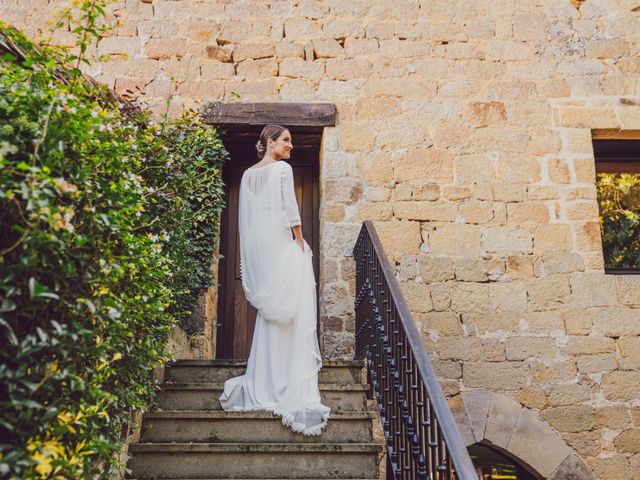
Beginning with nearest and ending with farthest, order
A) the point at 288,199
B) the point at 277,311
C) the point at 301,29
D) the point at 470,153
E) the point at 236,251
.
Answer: the point at 277,311 → the point at 288,199 → the point at 470,153 → the point at 301,29 → the point at 236,251

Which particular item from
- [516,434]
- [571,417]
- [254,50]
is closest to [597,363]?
[571,417]

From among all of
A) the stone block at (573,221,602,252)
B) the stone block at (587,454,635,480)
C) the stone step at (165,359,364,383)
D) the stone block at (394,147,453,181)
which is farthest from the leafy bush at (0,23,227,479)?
the stone block at (573,221,602,252)

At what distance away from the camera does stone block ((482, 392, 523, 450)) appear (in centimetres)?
468

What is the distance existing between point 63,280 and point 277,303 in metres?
1.80

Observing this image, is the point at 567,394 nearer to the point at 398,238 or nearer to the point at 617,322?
the point at 617,322

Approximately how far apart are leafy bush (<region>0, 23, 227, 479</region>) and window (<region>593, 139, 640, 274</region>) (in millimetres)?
3930

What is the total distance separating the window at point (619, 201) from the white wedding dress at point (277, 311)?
9.17 ft

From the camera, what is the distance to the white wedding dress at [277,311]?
3709mm

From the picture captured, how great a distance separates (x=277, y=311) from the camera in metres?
3.89

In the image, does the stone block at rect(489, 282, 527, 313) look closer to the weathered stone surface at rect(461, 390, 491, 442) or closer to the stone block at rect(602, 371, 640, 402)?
the weathered stone surface at rect(461, 390, 491, 442)

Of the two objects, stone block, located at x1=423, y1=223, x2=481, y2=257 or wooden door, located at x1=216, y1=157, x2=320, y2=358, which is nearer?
stone block, located at x1=423, y1=223, x2=481, y2=257

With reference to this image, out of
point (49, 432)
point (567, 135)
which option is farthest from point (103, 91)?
point (567, 135)

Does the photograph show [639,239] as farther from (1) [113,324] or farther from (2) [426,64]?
(1) [113,324]

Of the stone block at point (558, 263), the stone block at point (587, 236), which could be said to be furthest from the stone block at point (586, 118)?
the stone block at point (558, 263)
